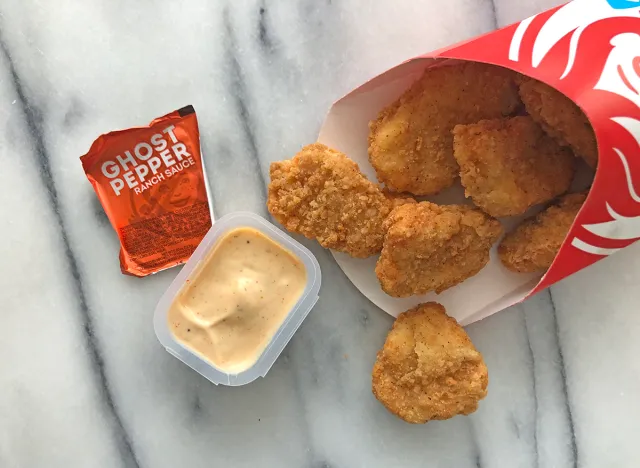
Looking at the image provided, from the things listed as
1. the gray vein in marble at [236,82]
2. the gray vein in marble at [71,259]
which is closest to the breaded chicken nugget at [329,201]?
the gray vein in marble at [236,82]

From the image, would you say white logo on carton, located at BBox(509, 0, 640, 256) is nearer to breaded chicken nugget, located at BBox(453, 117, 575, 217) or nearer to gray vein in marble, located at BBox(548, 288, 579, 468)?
breaded chicken nugget, located at BBox(453, 117, 575, 217)

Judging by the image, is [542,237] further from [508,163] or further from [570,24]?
[570,24]

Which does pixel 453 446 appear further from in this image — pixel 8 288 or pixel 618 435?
pixel 8 288

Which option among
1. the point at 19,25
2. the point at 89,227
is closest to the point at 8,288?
the point at 89,227

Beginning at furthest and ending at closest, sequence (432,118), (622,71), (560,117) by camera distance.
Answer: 1. (432,118)
2. (560,117)
3. (622,71)

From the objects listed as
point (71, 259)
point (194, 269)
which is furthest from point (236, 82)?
point (71, 259)

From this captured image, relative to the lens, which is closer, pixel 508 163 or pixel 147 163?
pixel 508 163

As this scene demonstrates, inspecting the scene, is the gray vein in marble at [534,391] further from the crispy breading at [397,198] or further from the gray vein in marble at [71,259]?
the gray vein in marble at [71,259]
